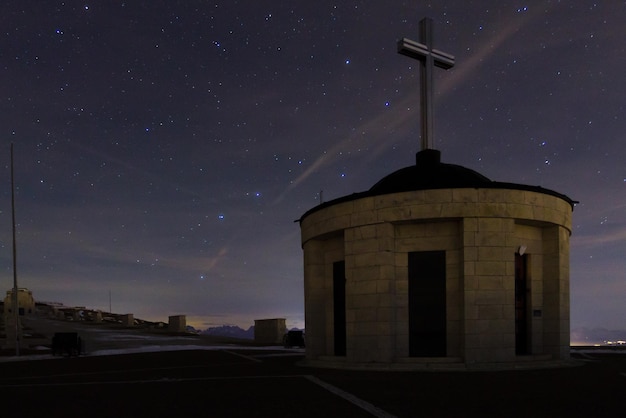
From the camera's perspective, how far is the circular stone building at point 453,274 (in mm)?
17281

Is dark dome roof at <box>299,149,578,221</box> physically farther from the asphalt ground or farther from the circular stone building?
the asphalt ground

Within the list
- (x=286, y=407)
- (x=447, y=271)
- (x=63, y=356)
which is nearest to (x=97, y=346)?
(x=63, y=356)

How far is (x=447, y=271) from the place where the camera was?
18.1 meters

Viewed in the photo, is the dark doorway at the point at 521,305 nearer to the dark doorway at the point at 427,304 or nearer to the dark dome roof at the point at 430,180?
the dark dome roof at the point at 430,180

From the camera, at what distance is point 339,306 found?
2070cm

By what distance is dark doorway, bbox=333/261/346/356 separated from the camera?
20.4 meters

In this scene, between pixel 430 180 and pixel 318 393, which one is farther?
pixel 430 180

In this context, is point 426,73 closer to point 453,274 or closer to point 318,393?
point 453,274

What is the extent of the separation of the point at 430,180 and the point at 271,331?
1020 inches

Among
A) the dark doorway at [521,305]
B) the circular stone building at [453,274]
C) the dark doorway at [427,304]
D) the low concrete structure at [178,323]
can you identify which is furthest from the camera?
the low concrete structure at [178,323]

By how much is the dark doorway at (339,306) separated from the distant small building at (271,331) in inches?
857

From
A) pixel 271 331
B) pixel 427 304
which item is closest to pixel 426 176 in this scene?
pixel 427 304

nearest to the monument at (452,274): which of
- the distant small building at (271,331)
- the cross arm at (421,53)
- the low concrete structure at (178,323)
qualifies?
the cross arm at (421,53)

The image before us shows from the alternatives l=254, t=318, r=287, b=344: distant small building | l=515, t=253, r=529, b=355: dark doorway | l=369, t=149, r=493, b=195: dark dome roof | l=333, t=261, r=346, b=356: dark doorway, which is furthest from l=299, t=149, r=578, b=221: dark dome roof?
l=254, t=318, r=287, b=344: distant small building
